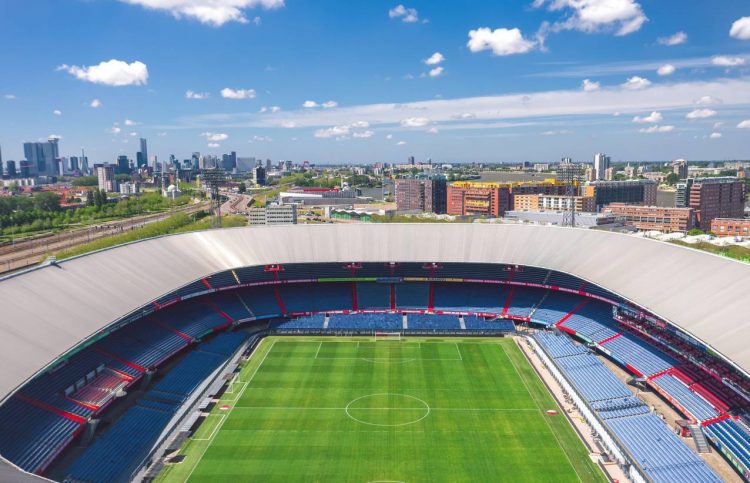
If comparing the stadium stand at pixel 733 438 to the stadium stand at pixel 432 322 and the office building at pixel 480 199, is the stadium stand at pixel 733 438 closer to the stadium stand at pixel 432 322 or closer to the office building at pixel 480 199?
the stadium stand at pixel 432 322

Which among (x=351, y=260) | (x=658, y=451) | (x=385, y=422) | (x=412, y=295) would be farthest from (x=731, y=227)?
(x=385, y=422)

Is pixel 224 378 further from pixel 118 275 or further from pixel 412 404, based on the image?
pixel 412 404

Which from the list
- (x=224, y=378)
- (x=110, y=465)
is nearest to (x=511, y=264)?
(x=224, y=378)

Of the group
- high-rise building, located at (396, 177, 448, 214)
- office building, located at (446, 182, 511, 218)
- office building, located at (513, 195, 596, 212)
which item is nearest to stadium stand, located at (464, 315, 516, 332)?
office building, located at (513, 195, 596, 212)

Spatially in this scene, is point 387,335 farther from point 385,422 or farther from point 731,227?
point 731,227

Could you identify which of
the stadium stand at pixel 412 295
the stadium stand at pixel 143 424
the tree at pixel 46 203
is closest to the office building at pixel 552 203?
the stadium stand at pixel 412 295

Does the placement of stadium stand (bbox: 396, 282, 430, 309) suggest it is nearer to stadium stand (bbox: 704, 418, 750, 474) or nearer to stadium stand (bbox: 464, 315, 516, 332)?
stadium stand (bbox: 464, 315, 516, 332)
